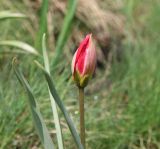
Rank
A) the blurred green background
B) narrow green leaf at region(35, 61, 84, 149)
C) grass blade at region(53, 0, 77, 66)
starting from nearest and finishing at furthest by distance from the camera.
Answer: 1. narrow green leaf at region(35, 61, 84, 149)
2. the blurred green background
3. grass blade at region(53, 0, 77, 66)

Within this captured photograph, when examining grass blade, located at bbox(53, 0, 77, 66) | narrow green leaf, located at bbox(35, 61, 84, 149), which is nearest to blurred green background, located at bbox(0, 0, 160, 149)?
grass blade, located at bbox(53, 0, 77, 66)

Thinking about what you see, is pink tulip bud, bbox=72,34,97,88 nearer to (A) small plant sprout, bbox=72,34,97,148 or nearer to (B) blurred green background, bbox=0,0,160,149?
(A) small plant sprout, bbox=72,34,97,148

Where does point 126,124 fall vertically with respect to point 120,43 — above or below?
below

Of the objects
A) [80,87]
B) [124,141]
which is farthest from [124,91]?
[80,87]

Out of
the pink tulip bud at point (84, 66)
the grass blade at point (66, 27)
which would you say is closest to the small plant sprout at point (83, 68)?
the pink tulip bud at point (84, 66)

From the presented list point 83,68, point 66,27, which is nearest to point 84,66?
point 83,68

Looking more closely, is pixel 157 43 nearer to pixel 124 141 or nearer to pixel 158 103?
pixel 158 103

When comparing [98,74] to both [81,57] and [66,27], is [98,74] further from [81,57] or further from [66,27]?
[81,57]

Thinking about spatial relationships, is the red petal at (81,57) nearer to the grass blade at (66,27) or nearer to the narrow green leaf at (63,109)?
the narrow green leaf at (63,109)
